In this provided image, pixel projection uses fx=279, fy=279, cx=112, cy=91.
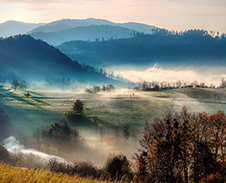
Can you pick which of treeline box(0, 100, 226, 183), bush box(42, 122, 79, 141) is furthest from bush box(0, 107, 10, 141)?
treeline box(0, 100, 226, 183)

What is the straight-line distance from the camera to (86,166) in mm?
67375

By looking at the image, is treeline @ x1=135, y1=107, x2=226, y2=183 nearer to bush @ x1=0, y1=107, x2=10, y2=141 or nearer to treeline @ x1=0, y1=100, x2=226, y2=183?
treeline @ x1=0, y1=100, x2=226, y2=183

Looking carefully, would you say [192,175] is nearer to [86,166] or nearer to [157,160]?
[157,160]

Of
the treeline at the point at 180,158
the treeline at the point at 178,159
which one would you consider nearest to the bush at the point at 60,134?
the treeline at the point at 178,159

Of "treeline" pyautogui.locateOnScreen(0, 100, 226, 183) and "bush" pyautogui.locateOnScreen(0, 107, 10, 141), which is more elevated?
"treeline" pyautogui.locateOnScreen(0, 100, 226, 183)

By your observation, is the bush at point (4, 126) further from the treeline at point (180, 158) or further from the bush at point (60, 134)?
the treeline at point (180, 158)

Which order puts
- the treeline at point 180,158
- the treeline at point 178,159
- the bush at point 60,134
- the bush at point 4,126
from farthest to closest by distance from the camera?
the bush at point 4,126 < the bush at point 60,134 < the treeline at point 178,159 < the treeline at point 180,158

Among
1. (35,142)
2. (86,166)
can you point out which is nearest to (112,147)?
(35,142)

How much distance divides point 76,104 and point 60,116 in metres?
13.2

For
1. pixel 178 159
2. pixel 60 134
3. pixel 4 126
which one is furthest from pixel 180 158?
pixel 4 126

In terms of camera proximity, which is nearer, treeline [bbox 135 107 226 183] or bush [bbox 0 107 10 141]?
treeline [bbox 135 107 226 183]

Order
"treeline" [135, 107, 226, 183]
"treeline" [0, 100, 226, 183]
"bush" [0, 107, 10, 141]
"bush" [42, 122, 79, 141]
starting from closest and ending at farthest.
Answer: "treeline" [135, 107, 226, 183] < "treeline" [0, 100, 226, 183] < "bush" [42, 122, 79, 141] < "bush" [0, 107, 10, 141]

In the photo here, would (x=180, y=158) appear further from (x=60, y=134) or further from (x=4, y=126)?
(x=4, y=126)

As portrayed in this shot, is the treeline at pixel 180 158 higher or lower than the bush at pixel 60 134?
higher
